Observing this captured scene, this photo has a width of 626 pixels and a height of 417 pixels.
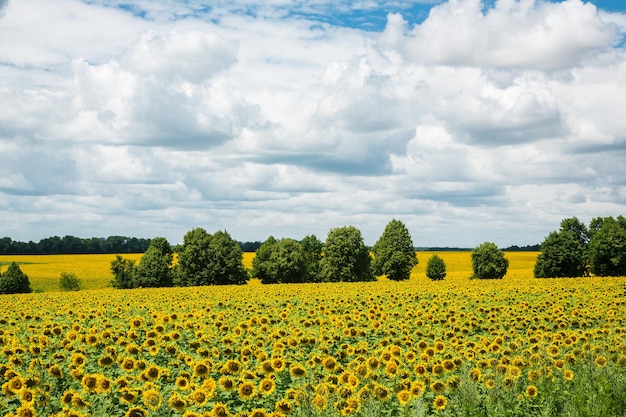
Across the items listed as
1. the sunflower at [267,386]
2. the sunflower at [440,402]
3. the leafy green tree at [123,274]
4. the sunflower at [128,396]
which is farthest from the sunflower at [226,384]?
the leafy green tree at [123,274]

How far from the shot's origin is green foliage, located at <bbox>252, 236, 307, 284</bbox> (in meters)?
71.1

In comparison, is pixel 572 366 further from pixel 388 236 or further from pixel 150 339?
pixel 388 236

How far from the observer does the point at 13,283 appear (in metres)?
58.3

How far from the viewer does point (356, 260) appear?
72.4m

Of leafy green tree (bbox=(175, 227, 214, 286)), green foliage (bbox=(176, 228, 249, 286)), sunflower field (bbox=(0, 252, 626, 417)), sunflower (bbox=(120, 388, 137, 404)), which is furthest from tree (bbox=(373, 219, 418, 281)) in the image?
sunflower (bbox=(120, 388, 137, 404))

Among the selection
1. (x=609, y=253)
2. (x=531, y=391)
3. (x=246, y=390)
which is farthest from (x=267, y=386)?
(x=609, y=253)

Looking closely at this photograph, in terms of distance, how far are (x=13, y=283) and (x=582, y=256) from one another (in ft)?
209

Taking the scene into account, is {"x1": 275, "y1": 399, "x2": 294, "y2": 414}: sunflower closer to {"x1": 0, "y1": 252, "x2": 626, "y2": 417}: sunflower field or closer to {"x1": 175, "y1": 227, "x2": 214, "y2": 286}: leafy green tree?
{"x1": 0, "y1": 252, "x2": 626, "y2": 417}: sunflower field

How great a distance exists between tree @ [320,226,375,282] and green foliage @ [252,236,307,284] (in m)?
2.91

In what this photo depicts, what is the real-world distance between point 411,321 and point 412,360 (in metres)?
7.08

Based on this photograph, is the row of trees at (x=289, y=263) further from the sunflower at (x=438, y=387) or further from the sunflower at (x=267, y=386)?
the sunflower at (x=267, y=386)

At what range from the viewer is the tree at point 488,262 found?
66938 mm

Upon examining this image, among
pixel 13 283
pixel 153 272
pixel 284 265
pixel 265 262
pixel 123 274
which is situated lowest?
pixel 13 283

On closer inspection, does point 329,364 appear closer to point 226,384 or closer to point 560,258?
point 226,384
